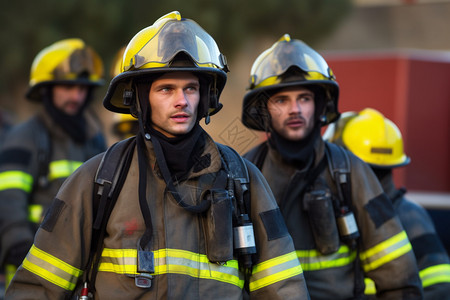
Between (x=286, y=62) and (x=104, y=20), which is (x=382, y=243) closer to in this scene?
(x=286, y=62)

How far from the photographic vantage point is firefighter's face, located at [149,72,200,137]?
313cm

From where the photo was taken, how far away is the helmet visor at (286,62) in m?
4.38

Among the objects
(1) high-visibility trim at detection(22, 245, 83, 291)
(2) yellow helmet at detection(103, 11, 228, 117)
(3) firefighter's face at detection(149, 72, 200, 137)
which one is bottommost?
(1) high-visibility trim at detection(22, 245, 83, 291)

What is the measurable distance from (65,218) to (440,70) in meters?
8.27

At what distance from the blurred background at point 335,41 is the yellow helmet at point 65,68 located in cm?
446

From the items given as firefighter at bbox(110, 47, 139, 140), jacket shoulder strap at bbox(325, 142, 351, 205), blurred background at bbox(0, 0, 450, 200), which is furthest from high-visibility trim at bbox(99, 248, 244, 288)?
blurred background at bbox(0, 0, 450, 200)

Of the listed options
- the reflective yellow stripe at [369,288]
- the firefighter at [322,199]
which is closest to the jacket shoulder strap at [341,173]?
the firefighter at [322,199]

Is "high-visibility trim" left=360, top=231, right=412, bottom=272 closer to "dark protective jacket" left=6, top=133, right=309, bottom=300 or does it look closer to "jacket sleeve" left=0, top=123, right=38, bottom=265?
"dark protective jacket" left=6, top=133, right=309, bottom=300

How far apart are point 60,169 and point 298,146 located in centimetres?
213

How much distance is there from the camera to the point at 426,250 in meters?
4.71

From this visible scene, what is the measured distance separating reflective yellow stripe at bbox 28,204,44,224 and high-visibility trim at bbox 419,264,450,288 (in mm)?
2722

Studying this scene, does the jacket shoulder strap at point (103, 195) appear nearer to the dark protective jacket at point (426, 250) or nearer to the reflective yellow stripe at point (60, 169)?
the dark protective jacket at point (426, 250)

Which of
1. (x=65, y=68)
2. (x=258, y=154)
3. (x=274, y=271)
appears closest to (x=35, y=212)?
(x=65, y=68)

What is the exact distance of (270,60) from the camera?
4.50 metres
